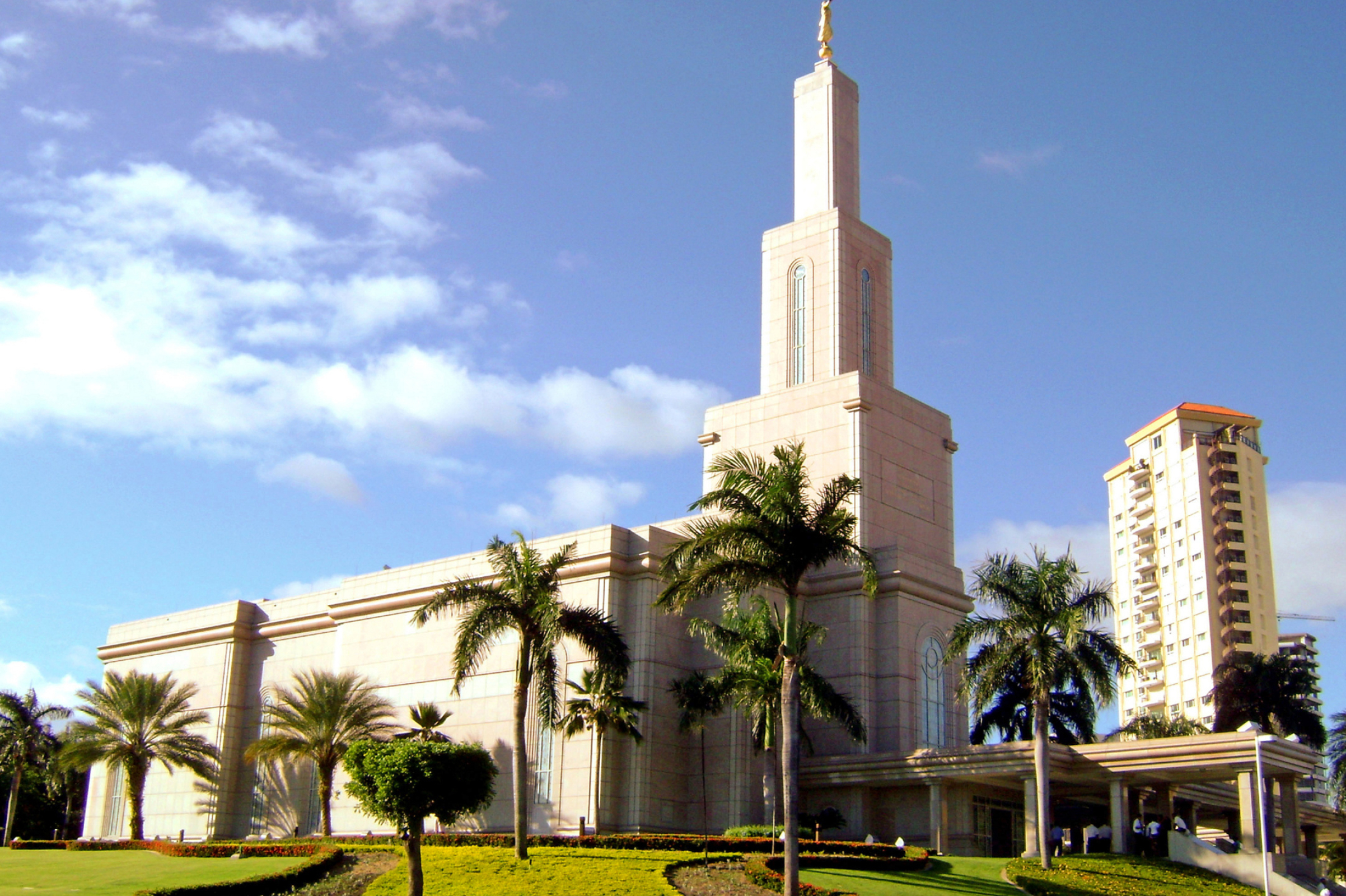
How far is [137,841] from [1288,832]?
3897 centimetres

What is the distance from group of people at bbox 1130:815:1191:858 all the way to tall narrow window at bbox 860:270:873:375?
2353 centimetres

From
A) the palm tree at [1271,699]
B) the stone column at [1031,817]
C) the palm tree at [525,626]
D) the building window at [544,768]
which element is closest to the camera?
the palm tree at [525,626]

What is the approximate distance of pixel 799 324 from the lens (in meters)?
59.8

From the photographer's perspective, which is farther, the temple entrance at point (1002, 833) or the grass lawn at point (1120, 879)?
the temple entrance at point (1002, 833)

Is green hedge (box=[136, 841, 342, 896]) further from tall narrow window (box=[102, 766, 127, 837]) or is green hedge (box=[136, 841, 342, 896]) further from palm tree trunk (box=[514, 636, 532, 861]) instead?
tall narrow window (box=[102, 766, 127, 837])

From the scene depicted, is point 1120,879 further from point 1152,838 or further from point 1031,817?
point 1152,838

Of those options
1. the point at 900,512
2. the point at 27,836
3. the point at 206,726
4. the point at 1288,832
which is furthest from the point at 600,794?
the point at 27,836

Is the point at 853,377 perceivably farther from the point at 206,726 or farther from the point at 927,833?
the point at 206,726

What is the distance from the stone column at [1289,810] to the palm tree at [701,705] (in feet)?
57.1

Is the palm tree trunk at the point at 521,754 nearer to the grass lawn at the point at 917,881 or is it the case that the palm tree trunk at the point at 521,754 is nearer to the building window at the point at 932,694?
the grass lawn at the point at 917,881

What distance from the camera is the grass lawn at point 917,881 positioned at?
32.6 meters

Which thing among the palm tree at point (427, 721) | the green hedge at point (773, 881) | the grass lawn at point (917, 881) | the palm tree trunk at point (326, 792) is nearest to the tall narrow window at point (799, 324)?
the palm tree at point (427, 721)

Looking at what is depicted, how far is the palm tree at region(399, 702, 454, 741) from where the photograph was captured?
4712 cm

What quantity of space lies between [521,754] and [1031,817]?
50.4 feet
